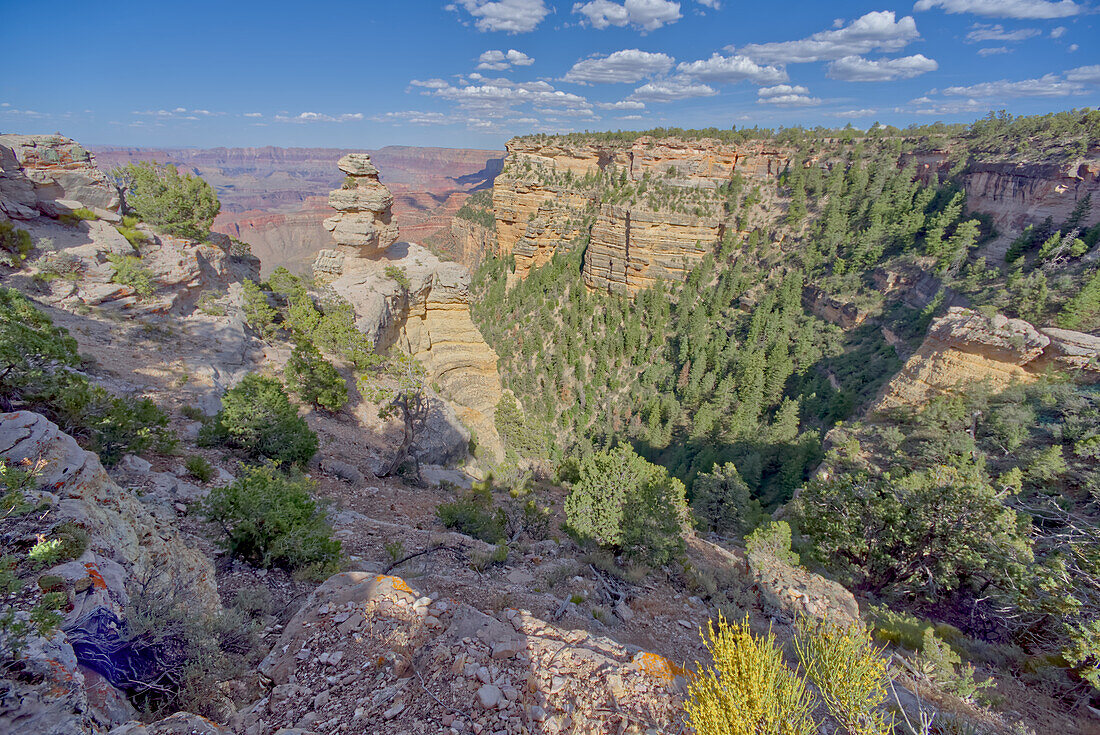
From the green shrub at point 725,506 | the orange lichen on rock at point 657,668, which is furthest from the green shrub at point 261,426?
the green shrub at point 725,506

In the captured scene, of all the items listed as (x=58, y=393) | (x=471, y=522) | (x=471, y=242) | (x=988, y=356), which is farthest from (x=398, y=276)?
(x=471, y=242)

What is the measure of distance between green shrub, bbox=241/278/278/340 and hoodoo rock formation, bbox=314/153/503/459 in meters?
2.96

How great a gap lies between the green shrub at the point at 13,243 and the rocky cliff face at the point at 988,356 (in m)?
35.0

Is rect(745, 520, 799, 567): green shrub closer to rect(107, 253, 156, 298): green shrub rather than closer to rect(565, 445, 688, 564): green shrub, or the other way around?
rect(565, 445, 688, 564): green shrub

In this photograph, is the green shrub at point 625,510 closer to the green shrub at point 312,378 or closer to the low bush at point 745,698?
the low bush at point 745,698

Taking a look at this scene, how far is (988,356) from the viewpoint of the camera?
18.6 m

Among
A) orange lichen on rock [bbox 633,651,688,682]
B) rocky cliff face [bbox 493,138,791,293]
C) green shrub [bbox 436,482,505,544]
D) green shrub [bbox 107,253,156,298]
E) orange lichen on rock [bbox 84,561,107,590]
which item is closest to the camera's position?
orange lichen on rock [bbox 84,561,107,590]

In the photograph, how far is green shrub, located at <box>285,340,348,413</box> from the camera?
14.8 metres

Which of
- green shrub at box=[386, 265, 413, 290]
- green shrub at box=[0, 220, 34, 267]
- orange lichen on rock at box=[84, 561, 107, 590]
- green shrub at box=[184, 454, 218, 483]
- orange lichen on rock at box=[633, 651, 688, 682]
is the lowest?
orange lichen on rock at box=[633, 651, 688, 682]

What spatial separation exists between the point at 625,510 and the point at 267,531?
8282 mm

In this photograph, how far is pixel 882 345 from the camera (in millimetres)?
30250

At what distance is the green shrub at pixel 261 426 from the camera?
10.5 metres

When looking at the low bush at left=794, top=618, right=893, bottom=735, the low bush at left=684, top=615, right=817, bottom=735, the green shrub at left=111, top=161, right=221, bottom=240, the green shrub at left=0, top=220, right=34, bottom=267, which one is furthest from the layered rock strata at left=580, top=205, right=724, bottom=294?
the low bush at left=684, top=615, right=817, bottom=735

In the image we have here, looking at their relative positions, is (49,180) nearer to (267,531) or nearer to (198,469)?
(198,469)
